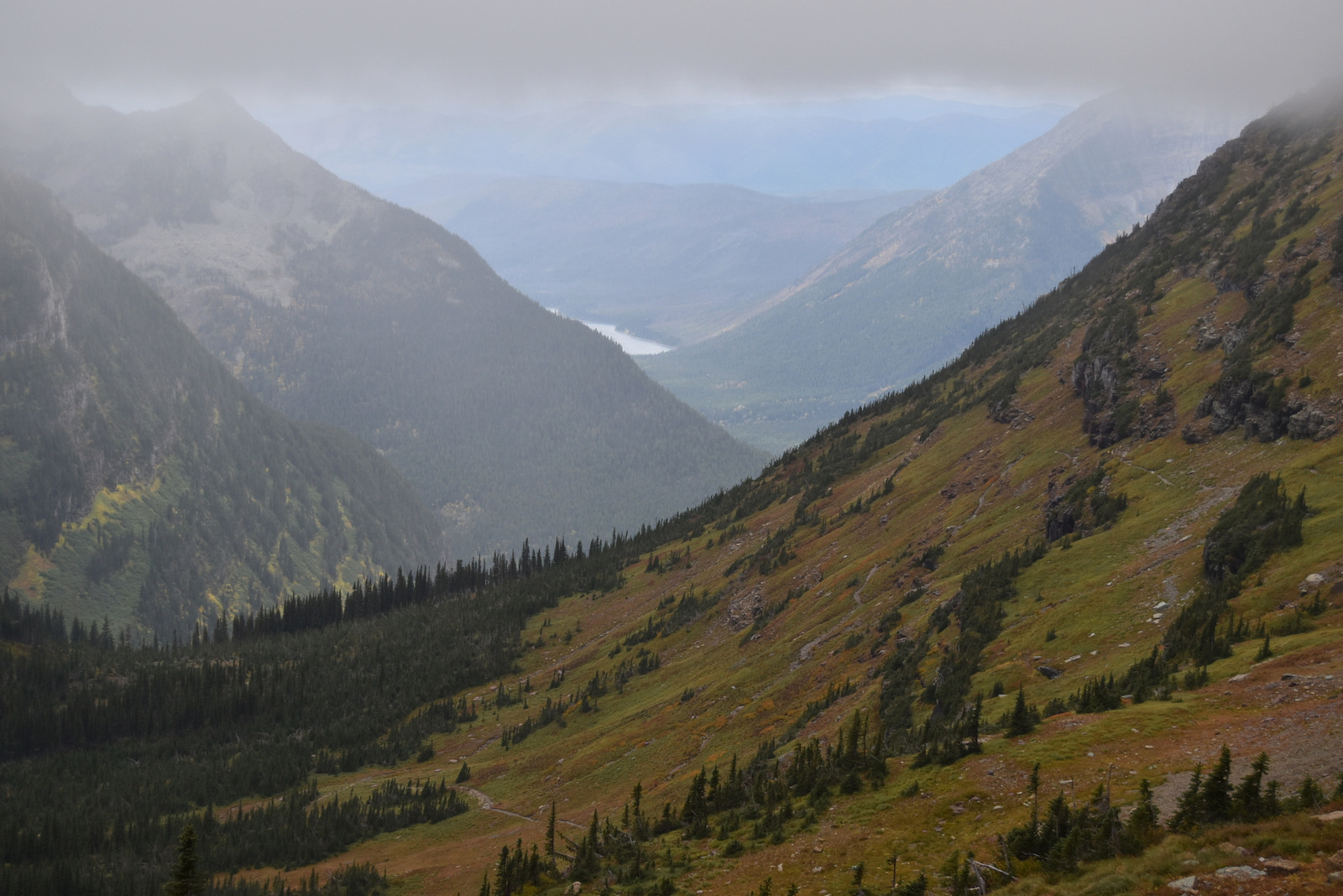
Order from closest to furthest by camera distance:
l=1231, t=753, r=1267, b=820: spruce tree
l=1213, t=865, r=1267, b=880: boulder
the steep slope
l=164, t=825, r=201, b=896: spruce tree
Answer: l=1213, t=865, r=1267, b=880: boulder < l=1231, t=753, r=1267, b=820: spruce tree < the steep slope < l=164, t=825, r=201, b=896: spruce tree

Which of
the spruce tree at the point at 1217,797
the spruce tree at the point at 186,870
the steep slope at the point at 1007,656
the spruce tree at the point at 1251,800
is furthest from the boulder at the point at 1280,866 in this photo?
the spruce tree at the point at 186,870

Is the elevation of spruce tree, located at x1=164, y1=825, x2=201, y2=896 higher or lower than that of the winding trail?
higher

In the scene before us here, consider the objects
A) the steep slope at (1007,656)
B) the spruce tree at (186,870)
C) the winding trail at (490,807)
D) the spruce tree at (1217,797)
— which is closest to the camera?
the spruce tree at (1217,797)

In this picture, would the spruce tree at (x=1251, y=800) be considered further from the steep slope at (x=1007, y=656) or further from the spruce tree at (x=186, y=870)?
the spruce tree at (x=186, y=870)

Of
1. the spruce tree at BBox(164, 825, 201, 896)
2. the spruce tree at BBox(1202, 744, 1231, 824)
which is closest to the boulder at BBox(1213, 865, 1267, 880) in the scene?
the spruce tree at BBox(1202, 744, 1231, 824)

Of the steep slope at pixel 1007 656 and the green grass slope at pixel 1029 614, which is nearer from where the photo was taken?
the steep slope at pixel 1007 656

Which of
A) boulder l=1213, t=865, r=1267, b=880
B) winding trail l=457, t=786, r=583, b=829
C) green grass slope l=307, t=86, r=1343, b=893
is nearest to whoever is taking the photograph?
boulder l=1213, t=865, r=1267, b=880

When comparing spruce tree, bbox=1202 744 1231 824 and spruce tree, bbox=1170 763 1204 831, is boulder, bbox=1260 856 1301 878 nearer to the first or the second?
spruce tree, bbox=1202 744 1231 824

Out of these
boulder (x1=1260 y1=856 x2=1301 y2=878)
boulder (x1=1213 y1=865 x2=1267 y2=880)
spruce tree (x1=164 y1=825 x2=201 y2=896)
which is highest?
boulder (x1=1260 y1=856 x2=1301 y2=878)

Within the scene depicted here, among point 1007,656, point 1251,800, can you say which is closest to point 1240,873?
point 1251,800

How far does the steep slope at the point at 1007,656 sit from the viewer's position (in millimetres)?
39469

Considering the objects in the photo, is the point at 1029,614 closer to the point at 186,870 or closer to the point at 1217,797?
the point at 1217,797

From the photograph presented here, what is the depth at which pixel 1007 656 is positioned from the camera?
6600 centimetres

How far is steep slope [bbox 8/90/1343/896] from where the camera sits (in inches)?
1554
